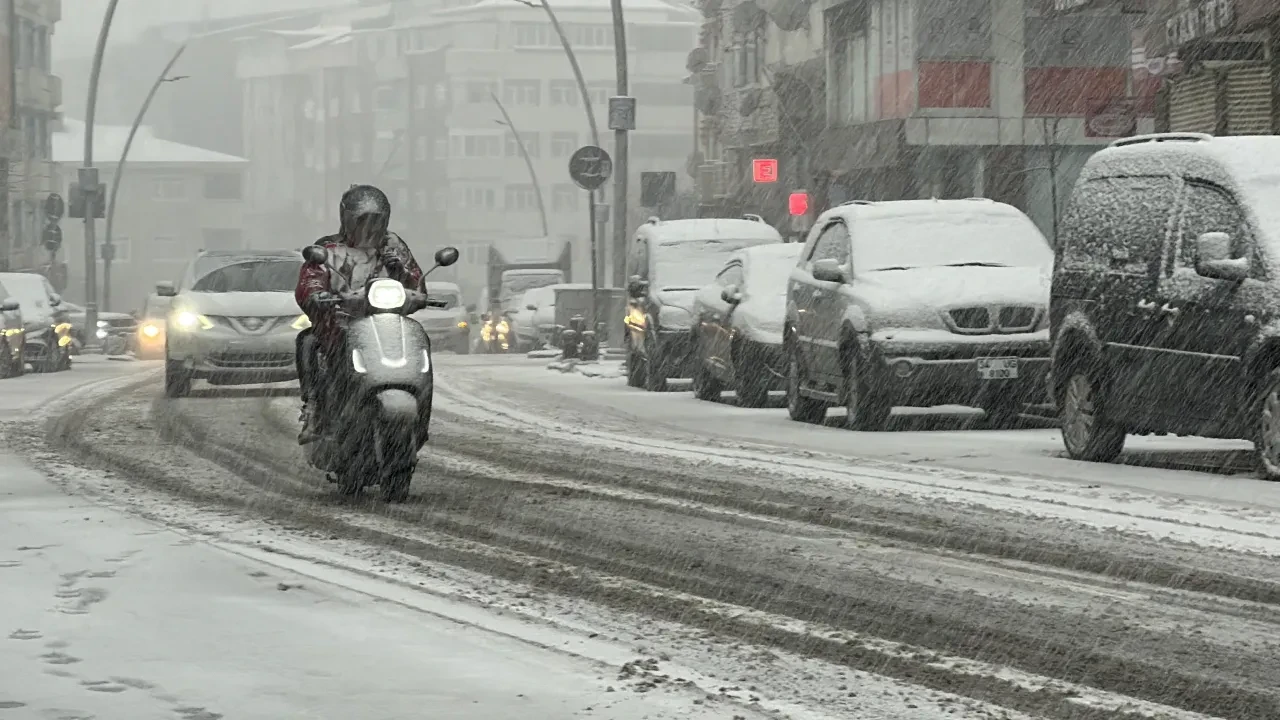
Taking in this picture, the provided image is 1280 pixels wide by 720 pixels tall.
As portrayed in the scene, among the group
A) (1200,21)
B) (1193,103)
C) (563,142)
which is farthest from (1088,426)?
(563,142)

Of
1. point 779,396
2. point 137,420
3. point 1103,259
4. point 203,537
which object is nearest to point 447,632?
point 203,537

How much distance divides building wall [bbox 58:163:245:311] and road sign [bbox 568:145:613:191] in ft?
331

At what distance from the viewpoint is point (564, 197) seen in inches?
5733

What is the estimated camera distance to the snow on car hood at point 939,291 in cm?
1798

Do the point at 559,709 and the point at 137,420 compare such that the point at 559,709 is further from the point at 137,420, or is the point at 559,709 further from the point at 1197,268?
the point at 137,420

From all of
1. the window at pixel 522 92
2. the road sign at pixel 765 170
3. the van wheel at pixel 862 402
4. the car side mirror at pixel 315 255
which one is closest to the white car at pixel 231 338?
the van wheel at pixel 862 402

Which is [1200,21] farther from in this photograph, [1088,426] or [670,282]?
[1088,426]

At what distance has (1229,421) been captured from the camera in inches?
535

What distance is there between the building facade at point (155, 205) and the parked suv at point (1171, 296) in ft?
398

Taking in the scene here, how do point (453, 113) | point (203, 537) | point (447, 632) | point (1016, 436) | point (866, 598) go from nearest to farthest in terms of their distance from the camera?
1. point (447, 632)
2. point (866, 598)
3. point (203, 537)
4. point (1016, 436)
5. point (453, 113)

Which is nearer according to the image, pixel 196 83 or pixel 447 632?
pixel 447 632

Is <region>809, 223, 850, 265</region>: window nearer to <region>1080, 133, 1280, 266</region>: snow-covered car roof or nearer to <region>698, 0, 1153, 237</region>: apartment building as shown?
<region>1080, 133, 1280, 266</region>: snow-covered car roof

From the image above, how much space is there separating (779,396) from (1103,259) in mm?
9168

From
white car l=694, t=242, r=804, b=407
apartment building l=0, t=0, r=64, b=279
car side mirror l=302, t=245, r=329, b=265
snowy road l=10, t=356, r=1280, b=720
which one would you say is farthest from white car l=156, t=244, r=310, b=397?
apartment building l=0, t=0, r=64, b=279
